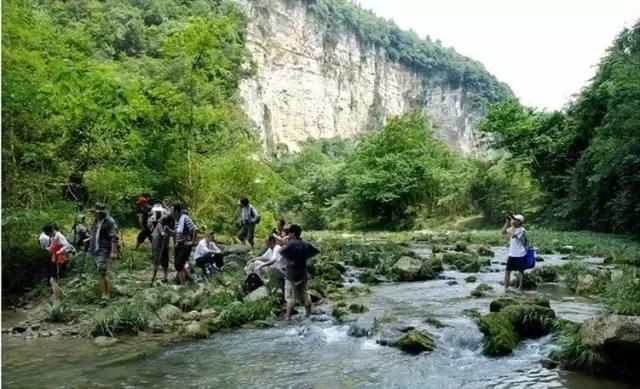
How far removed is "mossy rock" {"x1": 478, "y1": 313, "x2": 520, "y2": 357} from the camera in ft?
24.4

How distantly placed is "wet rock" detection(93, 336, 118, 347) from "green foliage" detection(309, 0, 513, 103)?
10420 centimetres

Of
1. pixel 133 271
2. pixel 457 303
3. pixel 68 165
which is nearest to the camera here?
pixel 457 303

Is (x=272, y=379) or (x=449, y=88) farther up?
(x=449, y=88)

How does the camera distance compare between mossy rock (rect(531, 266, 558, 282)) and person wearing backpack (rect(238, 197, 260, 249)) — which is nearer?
mossy rock (rect(531, 266, 558, 282))

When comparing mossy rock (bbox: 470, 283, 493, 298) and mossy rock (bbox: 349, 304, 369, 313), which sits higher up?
mossy rock (bbox: 470, 283, 493, 298)

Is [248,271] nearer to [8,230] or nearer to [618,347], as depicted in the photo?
[8,230]

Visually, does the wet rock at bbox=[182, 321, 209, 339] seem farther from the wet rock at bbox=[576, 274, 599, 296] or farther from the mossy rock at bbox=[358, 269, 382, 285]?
the wet rock at bbox=[576, 274, 599, 296]

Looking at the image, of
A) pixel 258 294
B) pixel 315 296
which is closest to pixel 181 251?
pixel 258 294

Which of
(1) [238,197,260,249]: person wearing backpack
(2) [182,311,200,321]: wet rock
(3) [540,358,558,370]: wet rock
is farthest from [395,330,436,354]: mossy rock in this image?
(1) [238,197,260,249]: person wearing backpack

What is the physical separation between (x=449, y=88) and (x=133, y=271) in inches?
5334

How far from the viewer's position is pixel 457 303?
424 inches

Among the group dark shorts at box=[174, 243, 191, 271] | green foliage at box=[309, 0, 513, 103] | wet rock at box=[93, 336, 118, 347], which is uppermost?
green foliage at box=[309, 0, 513, 103]

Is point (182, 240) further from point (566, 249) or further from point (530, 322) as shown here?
point (566, 249)

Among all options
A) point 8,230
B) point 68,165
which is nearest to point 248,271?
point 8,230
